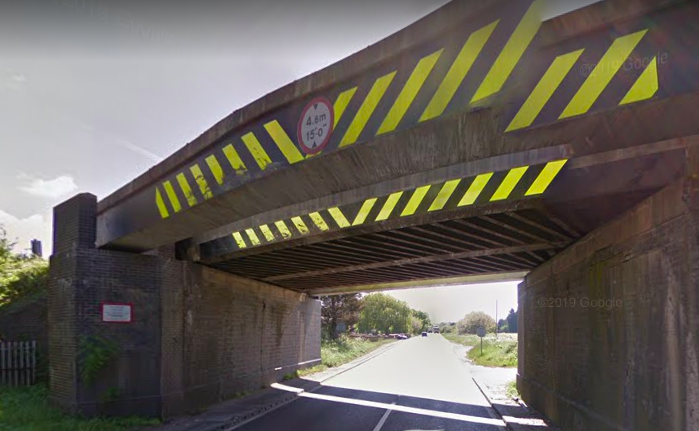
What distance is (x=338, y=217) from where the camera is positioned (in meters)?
9.62

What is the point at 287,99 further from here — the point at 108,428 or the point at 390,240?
the point at 108,428

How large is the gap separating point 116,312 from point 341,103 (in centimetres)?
725

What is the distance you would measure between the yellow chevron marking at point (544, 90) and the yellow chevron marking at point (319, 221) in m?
5.50

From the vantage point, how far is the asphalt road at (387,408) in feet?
35.2

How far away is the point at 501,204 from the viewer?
7395 mm

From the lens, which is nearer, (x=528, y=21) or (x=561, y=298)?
(x=528, y=21)

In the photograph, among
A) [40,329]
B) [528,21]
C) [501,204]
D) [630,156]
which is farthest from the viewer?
[40,329]

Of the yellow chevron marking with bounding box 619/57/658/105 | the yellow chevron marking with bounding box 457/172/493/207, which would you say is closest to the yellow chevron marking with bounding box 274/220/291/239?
the yellow chevron marking with bounding box 457/172/493/207

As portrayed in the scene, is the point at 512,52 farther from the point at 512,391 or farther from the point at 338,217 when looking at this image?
the point at 512,391

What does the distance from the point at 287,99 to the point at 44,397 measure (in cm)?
903

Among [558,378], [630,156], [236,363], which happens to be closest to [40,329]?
[236,363]

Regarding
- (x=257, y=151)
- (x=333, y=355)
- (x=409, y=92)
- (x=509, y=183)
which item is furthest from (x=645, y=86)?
(x=333, y=355)

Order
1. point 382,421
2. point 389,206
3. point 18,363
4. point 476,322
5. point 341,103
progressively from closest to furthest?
point 341,103 → point 389,206 → point 18,363 → point 382,421 → point 476,322

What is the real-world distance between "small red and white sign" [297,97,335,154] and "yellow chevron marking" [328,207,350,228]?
10.2 feet
